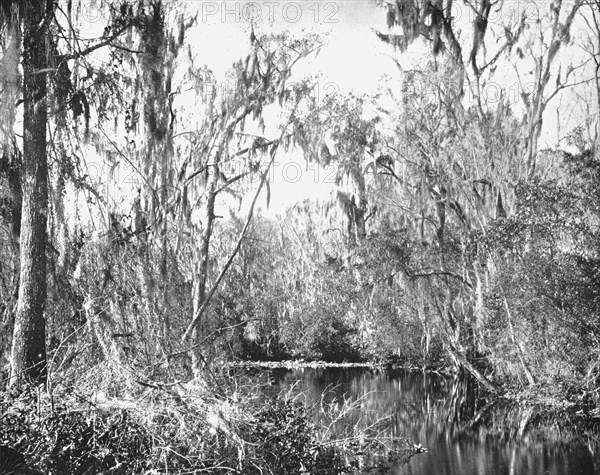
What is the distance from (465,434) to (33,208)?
9747mm

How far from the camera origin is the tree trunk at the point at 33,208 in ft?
21.8

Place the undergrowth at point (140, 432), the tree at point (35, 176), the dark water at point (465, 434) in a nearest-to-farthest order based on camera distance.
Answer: the undergrowth at point (140, 432), the tree at point (35, 176), the dark water at point (465, 434)

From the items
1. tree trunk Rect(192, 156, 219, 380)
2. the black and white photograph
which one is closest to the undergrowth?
the black and white photograph

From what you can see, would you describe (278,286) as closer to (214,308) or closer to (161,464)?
(214,308)

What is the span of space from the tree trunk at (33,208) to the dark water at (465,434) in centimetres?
366

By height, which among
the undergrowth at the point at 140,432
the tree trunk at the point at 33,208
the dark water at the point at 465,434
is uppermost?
the tree trunk at the point at 33,208

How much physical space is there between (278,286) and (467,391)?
→ 1750cm

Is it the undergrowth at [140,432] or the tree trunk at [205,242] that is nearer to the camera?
the undergrowth at [140,432]

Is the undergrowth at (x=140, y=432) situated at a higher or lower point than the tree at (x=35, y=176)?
lower

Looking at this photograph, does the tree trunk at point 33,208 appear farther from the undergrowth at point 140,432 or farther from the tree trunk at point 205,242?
the tree trunk at point 205,242

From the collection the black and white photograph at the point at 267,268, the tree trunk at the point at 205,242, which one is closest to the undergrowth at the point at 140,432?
the black and white photograph at the point at 267,268

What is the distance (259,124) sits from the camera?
15.8 m

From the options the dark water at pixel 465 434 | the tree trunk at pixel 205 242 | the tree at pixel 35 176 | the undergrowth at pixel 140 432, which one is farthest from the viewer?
the tree trunk at pixel 205 242

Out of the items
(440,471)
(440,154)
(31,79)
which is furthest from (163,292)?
(440,154)
